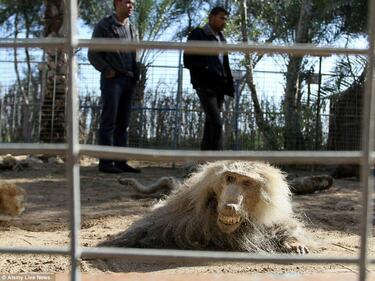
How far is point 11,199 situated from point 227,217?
1.79 meters

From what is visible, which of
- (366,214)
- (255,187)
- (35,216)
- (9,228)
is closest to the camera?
(366,214)

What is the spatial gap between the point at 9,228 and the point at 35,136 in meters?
7.43

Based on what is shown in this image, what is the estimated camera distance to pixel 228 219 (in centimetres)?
265

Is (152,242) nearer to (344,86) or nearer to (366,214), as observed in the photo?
(366,214)

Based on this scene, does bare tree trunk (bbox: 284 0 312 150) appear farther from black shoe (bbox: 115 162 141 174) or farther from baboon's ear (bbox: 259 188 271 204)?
baboon's ear (bbox: 259 188 271 204)

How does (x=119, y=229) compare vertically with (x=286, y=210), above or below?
below

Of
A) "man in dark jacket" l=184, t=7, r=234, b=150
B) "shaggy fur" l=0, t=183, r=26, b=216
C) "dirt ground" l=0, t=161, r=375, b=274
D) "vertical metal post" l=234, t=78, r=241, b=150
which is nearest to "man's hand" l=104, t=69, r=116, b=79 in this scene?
"man in dark jacket" l=184, t=7, r=234, b=150

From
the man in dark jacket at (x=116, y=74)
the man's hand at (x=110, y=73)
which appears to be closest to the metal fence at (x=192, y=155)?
the man in dark jacket at (x=116, y=74)

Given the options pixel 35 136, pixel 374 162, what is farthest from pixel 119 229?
pixel 35 136

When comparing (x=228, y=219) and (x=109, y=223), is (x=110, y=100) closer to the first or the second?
(x=109, y=223)

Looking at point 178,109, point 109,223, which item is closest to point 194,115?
point 178,109

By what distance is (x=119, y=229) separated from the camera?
3576mm

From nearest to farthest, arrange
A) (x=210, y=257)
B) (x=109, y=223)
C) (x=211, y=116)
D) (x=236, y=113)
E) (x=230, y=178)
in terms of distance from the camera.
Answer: (x=210, y=257)
(x=230, y=178)
(x=109, y=223)
(x=211, y=116)
(x=236, y=113)

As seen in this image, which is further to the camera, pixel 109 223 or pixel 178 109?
pixel 178 109
